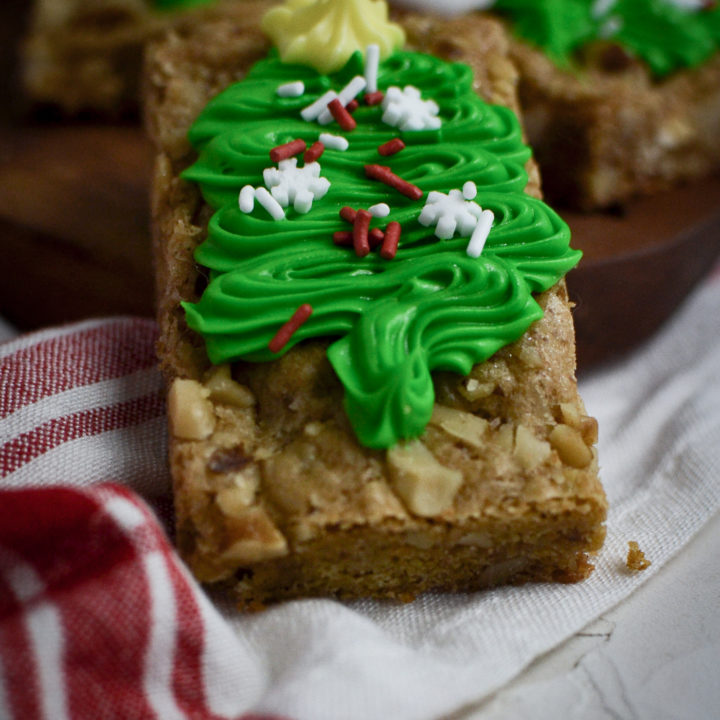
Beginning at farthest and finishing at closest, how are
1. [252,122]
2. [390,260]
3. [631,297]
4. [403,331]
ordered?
[631,297], [252,122], [390,260], [403,331]

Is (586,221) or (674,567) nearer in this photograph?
(674,567)

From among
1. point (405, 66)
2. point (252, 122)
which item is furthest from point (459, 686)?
point (405, 66)

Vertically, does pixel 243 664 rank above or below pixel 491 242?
below

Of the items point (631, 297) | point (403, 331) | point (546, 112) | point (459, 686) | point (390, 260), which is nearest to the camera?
point (459, 686)

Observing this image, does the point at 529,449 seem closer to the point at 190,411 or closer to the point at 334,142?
the point at 190,411

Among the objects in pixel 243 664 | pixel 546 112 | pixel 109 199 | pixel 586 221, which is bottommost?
pixel 109 199

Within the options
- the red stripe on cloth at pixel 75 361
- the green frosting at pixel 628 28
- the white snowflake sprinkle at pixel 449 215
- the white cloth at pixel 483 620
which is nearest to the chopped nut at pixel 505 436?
the white cloth at pixel 483 620

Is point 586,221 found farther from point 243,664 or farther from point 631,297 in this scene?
point 243,664
